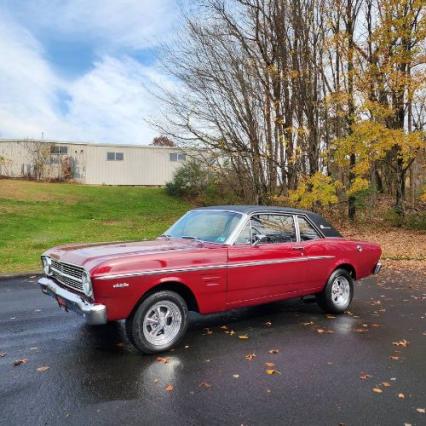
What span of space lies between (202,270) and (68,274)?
1.59 m

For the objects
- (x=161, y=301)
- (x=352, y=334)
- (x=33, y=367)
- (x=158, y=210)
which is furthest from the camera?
(x=158, y=210)

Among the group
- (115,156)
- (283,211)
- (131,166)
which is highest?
(115,156)

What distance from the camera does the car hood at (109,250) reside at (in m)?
4.66

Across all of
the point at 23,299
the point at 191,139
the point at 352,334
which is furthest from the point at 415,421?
the point at 191,139

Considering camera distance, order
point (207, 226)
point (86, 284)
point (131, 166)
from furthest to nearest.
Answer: point (131, 166)
point (207, 226)
point (86, 284)

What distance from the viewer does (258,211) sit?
237 inches

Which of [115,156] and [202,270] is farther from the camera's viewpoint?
[115,156]

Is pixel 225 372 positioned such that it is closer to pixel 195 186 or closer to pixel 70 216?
pixel 70 216

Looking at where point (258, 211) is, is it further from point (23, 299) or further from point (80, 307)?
point (23, 299)

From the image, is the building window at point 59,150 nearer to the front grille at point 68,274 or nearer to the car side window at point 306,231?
the front grille at point 68,274

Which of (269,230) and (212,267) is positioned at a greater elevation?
(269,230)

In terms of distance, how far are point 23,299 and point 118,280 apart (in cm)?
370

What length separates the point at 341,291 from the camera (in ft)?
22.9

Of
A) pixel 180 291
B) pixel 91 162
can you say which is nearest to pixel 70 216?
pixel 91 162
